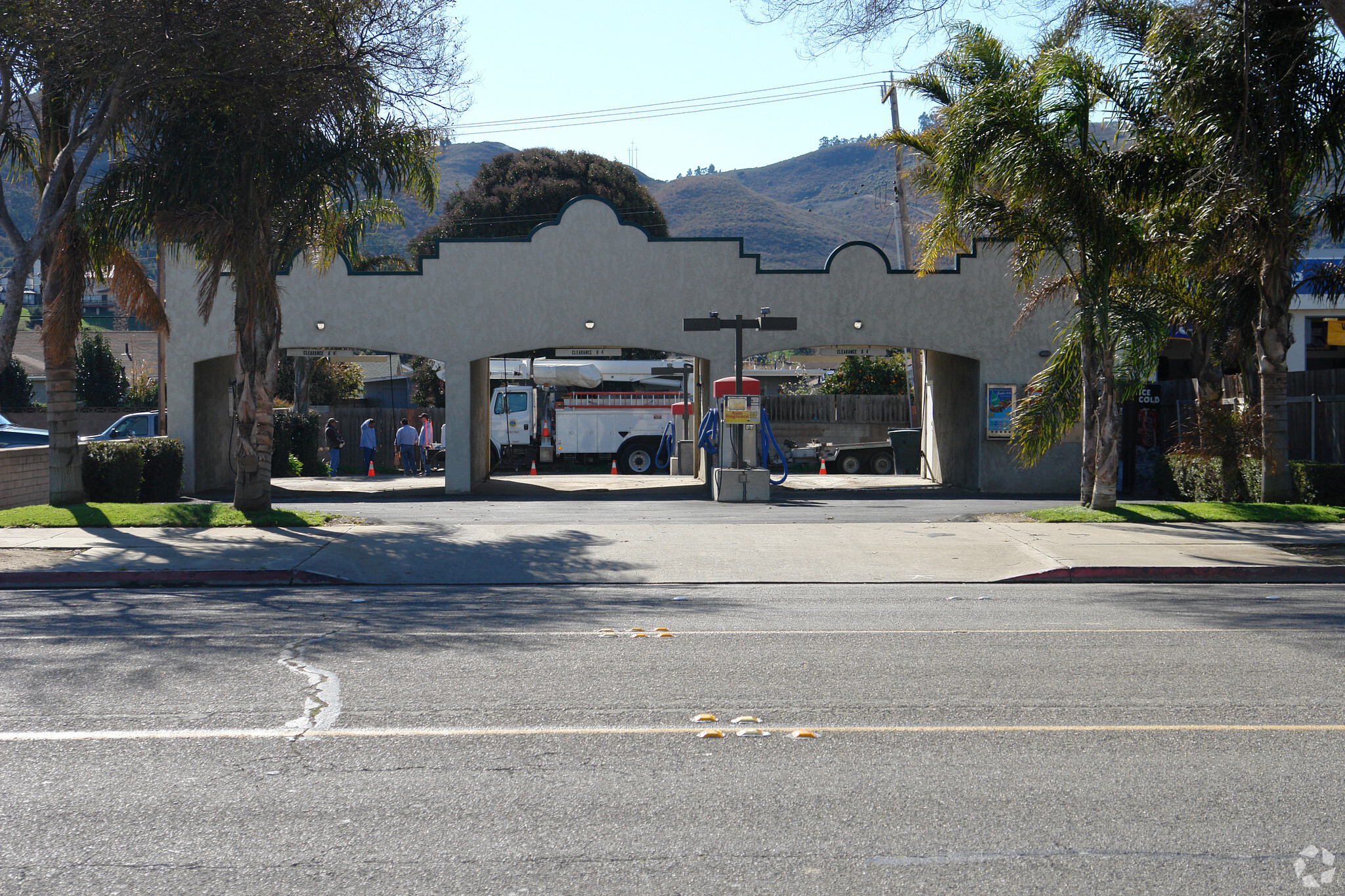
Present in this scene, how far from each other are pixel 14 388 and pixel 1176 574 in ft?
154

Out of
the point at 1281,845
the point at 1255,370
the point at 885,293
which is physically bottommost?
the point at 1281,845

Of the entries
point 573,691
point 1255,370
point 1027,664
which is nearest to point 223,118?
point 573,691

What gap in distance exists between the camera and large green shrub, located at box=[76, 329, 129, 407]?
150 ft

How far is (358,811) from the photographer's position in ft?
14.2

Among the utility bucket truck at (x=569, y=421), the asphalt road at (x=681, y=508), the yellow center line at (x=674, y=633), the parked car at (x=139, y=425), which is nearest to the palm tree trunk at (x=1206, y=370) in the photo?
the asphalt road at (x=681, y=508)

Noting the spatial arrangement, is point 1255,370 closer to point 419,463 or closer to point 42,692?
point 42,692

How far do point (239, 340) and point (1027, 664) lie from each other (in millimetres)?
12604

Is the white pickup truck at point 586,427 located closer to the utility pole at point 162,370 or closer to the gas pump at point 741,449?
the utility pole at point 162,370

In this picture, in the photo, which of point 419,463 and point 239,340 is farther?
point 419,463

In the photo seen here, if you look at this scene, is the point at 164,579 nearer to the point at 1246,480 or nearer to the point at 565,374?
the point at 1246,480

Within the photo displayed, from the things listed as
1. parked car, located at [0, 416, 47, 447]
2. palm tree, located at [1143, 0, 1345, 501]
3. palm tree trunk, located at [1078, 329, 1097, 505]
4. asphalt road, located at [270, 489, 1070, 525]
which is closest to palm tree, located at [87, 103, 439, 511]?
asphalt road, located at [270, 489, 1070, 525]

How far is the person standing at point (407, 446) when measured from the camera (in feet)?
97.0

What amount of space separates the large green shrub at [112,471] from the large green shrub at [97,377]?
97.6ft

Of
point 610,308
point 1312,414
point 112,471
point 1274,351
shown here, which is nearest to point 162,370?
point 112,471
